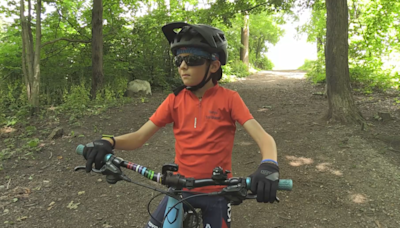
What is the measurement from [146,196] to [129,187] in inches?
18.1

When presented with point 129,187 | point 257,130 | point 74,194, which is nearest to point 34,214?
point 74,194

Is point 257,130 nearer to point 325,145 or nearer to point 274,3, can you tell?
point 325,145

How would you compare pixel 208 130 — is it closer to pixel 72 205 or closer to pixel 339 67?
pixel 72 205

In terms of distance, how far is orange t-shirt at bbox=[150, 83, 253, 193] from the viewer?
2.11 m

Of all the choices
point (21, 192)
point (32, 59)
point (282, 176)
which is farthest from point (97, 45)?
point (282, 176)

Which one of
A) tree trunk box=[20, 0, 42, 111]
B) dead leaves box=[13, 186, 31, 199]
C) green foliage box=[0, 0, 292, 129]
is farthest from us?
green foliage box=[0, 0, 292, 129]

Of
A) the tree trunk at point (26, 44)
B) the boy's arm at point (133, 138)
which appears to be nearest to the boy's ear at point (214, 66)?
the boy's arm at point (133, 138)

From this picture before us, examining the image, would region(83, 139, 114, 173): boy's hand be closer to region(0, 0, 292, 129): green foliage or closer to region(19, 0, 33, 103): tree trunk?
region(0, 0, 292, 129): green foliage

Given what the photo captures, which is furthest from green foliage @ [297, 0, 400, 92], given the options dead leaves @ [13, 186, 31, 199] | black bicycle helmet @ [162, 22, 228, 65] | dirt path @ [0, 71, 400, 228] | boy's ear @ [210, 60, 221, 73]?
dead leaves @ [13, 186, 31, 199]

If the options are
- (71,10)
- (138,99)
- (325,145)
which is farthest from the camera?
(138,99)

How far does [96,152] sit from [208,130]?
855 millimetres

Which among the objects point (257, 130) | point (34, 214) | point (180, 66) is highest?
point (180, 66)

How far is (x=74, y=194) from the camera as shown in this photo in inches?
185

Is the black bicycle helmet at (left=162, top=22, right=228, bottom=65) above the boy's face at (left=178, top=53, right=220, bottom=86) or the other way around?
above
